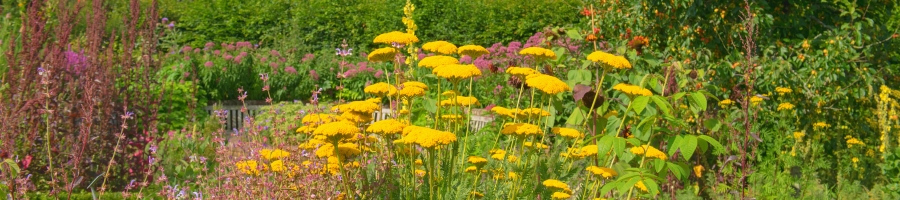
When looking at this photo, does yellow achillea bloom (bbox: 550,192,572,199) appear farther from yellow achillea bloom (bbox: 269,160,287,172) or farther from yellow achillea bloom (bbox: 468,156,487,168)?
yellow achillea bloom (bbox: 269,160,287,172)

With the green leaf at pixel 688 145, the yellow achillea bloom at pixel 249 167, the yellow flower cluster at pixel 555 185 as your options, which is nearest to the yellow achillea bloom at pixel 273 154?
the yellow achillea bloom at pixel 249 167

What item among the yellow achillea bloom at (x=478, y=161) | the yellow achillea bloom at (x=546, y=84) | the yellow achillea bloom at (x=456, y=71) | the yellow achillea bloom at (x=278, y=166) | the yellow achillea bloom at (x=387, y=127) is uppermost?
the yellow achillea bloom at (x=456, y=71)

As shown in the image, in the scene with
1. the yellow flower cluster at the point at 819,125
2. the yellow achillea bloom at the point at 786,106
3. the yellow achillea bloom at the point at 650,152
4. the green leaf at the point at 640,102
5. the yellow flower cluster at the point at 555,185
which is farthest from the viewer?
the yellow flower cluster at the point at 819,125

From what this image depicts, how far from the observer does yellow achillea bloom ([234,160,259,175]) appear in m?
2.75

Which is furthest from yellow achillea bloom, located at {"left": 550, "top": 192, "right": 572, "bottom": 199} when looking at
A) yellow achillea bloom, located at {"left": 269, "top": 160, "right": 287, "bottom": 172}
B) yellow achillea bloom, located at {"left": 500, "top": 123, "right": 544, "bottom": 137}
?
yellow achillea bloom, located at {"left": 269, "top": 160, "right": 287, "bottom": 172}

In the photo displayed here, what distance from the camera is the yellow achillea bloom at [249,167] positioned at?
9.03ft

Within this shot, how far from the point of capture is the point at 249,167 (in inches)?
112

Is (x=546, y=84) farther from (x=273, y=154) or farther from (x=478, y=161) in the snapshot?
(x=273, y=154)

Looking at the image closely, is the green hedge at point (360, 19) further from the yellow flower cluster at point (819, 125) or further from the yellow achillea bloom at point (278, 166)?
the yellow achillea bloom at point (278, 166)

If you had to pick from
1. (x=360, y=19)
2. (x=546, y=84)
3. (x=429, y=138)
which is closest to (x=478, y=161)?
(x=546, y=84)

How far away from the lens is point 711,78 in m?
5.57

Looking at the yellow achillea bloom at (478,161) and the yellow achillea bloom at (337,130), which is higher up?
the yellow achillea bloom at (337,130)

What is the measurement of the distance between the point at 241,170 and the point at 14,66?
1.84 m

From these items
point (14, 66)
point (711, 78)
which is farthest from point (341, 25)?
point (14, 66)
